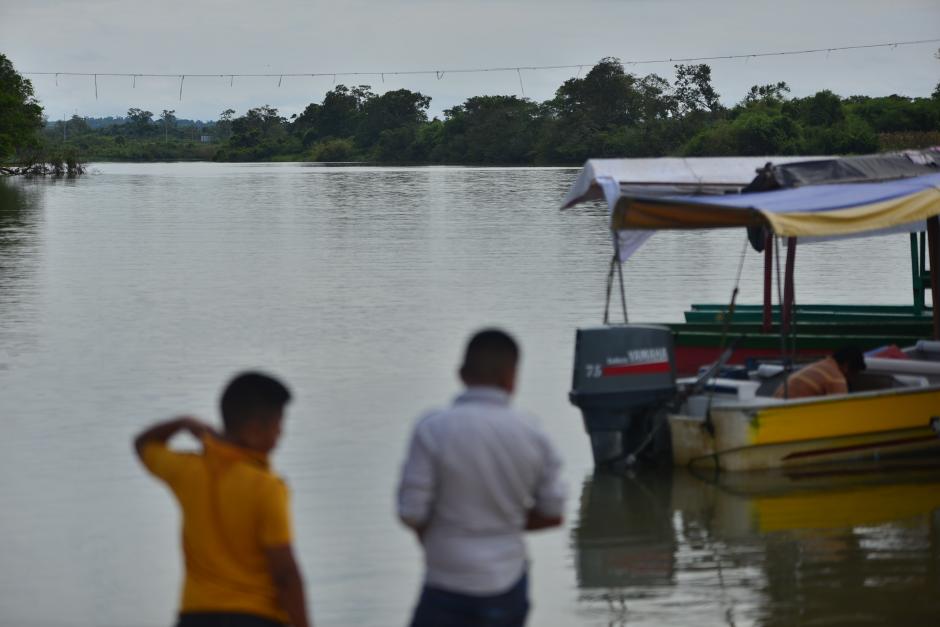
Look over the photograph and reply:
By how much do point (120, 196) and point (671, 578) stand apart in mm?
53602

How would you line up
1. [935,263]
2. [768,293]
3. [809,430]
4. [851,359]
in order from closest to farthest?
[809,430] < [851,359] < [935,263] < [768,293]

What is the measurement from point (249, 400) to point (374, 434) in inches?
330

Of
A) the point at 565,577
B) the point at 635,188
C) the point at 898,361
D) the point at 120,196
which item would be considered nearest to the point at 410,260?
the point at 635,188

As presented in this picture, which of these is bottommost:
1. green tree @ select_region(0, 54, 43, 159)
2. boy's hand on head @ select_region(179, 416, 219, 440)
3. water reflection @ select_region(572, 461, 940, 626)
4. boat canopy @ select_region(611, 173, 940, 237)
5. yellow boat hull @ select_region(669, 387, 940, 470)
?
water reflection @ select_region(572, 461, 940, 626)

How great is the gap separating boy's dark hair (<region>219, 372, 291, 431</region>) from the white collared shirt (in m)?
0.44

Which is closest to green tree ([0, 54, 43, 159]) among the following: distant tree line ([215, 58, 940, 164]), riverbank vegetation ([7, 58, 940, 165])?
riverbank vegetation ([7, 58, 940, 165])

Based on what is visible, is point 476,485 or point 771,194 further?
point 771,194

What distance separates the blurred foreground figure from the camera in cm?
431

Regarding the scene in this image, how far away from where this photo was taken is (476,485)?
448 centimetres

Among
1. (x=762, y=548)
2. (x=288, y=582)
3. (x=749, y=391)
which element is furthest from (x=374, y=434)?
(x=288, y=582)

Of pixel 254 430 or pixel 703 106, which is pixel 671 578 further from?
pixel 703 106

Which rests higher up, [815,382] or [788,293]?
[788,293]

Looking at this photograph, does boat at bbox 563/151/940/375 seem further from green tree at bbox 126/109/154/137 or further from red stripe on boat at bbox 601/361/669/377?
green tree at bbox 126/109/154/137

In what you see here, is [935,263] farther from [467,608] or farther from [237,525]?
[237,525]
